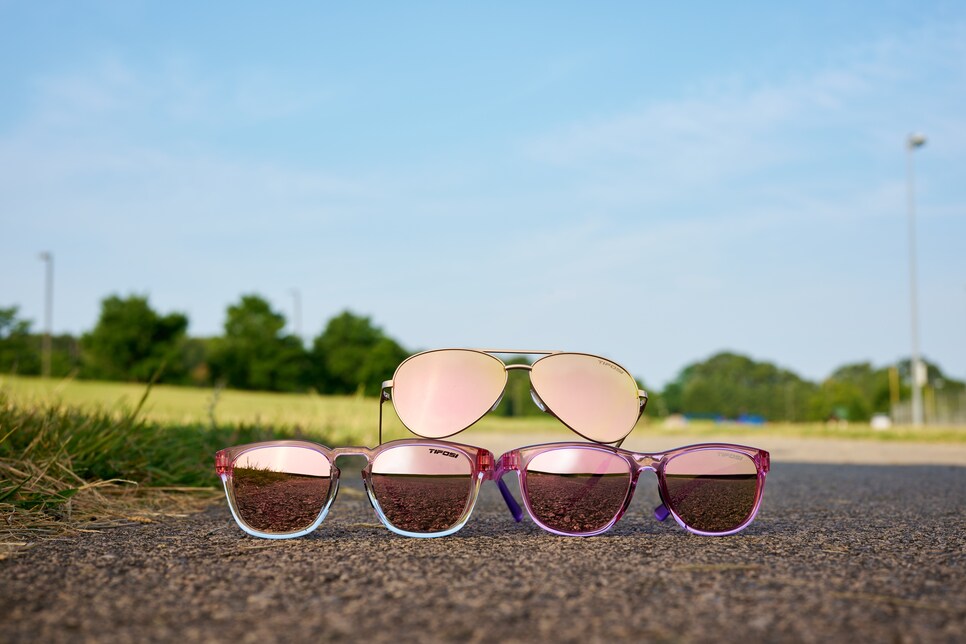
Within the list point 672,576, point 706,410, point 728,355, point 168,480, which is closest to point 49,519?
point 168,480

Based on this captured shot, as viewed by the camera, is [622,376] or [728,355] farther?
[728,355]

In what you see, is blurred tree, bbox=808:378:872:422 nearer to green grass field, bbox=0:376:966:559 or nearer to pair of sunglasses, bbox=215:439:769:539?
green grass field, bbox=0:376:966:559

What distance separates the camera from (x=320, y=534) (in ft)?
8.72

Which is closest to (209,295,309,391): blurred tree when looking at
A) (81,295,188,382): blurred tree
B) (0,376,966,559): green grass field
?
(81,295,188,382): blurred tree

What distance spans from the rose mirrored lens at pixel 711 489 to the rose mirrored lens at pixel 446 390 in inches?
25.7

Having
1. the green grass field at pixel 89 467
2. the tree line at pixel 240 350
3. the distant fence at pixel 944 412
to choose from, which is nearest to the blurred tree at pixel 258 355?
the tree line at pixel 240 350

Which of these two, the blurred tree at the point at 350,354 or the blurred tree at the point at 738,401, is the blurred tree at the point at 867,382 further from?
the blurred tree at the point at 350,354

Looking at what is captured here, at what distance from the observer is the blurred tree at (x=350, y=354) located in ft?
167

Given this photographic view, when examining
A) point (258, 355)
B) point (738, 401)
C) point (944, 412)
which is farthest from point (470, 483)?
point (738, 401)

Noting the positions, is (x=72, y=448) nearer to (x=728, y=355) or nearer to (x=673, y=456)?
(x=673, y=456)

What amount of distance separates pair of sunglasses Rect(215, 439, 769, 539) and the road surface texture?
2.9 inches

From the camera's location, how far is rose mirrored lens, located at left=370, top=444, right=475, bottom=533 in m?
2.51

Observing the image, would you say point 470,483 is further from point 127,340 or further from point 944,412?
point 127,340

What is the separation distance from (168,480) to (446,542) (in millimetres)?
2034
